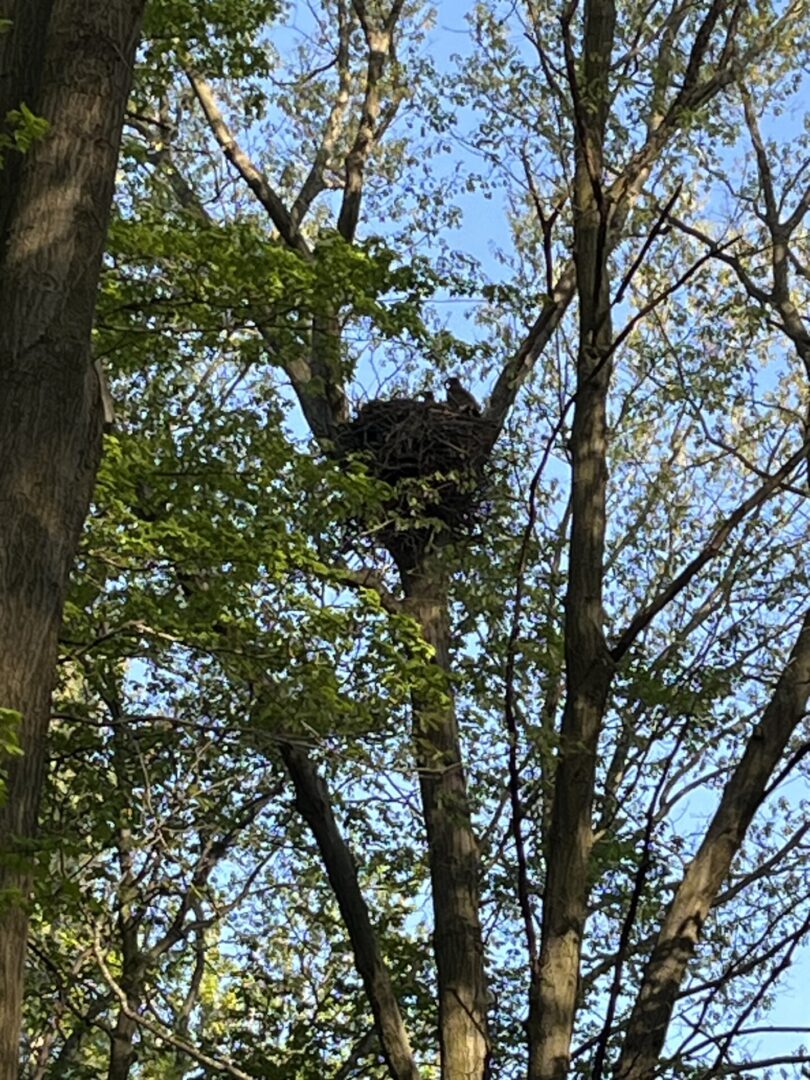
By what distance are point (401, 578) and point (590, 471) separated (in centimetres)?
260

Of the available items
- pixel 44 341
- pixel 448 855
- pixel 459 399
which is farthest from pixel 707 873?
pixel 459 399

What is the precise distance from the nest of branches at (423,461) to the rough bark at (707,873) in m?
2.80

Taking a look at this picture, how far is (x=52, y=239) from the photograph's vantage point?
4195mm

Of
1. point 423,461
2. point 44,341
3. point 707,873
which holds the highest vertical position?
point 423,461

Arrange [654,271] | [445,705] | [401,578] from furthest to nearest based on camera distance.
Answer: [654,271], [401,578], [445,705]

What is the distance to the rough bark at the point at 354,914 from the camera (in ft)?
24.2

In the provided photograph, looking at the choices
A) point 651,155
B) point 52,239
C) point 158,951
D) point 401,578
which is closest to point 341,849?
point 401,578

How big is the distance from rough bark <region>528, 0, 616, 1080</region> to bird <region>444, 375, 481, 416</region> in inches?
101

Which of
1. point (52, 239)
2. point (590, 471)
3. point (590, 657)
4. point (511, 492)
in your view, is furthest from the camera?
point (511, 492)

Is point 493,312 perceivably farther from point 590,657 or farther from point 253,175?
point 590,657

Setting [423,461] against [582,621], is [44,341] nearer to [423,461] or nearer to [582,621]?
[582,621]

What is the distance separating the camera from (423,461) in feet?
28.0

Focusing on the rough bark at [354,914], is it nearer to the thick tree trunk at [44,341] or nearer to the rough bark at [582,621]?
the rough bark at [582,621]

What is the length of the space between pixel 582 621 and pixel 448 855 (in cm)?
229
